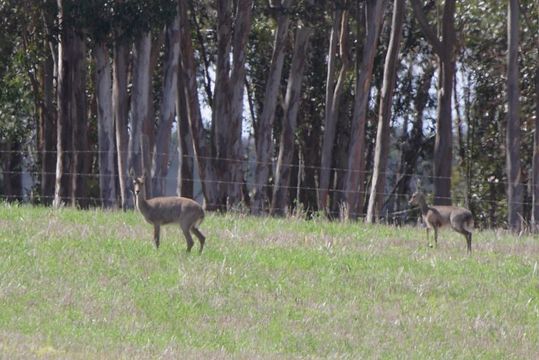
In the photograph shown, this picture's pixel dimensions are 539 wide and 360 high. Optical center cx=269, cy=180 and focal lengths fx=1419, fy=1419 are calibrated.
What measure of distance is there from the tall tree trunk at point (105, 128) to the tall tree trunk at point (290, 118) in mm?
5640

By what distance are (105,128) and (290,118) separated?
8.45 metres

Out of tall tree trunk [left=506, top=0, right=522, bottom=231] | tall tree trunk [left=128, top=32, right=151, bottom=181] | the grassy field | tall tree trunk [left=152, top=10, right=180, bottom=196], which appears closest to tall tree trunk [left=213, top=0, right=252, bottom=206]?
tall tree trunk [left=152, top=10, right=180, bottom=196]

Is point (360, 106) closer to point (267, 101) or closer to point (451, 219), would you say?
point (267, 101)

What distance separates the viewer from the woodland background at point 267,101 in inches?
1176

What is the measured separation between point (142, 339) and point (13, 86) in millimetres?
27437

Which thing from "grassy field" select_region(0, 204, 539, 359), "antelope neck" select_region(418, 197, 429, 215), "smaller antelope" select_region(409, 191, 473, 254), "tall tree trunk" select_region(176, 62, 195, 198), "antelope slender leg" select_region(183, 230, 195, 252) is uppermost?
"tall tree trunk" select_region(176, 62, 195, 198)

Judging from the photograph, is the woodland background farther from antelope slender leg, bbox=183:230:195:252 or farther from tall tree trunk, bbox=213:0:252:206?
antelope slender leg, bbox=183:230:195:252

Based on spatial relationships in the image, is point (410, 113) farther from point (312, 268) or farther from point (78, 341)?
point (78, 341)

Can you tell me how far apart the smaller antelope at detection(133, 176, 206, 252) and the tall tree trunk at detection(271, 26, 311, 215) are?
16.9 metres

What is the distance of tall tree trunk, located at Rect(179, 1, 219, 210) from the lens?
32.4 metres

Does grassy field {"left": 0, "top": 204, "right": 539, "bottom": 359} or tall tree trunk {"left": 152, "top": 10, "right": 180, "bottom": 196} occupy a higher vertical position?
tall tree trunk {"left": 152, "top": 10, "right": 180, "bottom": 196}

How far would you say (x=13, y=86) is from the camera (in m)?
39.6

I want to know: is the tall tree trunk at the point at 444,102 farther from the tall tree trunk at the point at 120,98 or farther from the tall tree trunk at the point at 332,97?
the tall tree trunk at the point at 120,98

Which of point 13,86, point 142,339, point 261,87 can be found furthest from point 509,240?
point 261,87
